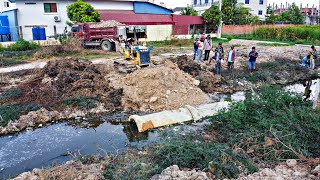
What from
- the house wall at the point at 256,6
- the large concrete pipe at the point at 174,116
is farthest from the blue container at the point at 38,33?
the house wall at the point at 256,6

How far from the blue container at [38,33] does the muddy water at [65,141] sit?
18.3 m

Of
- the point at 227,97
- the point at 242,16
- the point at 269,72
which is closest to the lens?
the point at 227,97

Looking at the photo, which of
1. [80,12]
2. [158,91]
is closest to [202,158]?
[158,91]

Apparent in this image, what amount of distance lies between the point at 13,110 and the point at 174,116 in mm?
5057

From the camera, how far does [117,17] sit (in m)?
26.5

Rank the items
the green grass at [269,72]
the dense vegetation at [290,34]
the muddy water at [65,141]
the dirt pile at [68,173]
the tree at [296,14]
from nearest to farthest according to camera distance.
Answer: the dirt pile at [68,173] < the muddy water at [65,141] < the green grass at [269,72] < the dense vegetation at [290,34] < the tree at [296,14]

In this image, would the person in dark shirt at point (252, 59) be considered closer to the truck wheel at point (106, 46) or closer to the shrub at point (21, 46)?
the truck wheel at point (106, 46)

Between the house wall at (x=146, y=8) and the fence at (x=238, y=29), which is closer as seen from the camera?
the house wall at (x=146, y=8)

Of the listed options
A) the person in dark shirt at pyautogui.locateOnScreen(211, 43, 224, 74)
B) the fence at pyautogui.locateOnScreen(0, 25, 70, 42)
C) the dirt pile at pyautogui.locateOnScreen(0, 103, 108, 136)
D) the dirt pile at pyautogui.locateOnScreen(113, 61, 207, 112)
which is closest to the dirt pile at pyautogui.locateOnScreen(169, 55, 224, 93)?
the person in dark shirt at pyautogui.locateOnScreen(211, 43, 224, 74)

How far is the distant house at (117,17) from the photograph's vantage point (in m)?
24.3

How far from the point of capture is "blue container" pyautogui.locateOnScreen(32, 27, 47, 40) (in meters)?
24.2

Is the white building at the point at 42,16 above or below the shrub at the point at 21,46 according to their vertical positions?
above

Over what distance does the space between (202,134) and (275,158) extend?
2.18 m

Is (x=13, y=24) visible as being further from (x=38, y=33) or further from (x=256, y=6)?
(x=256, y=6)
